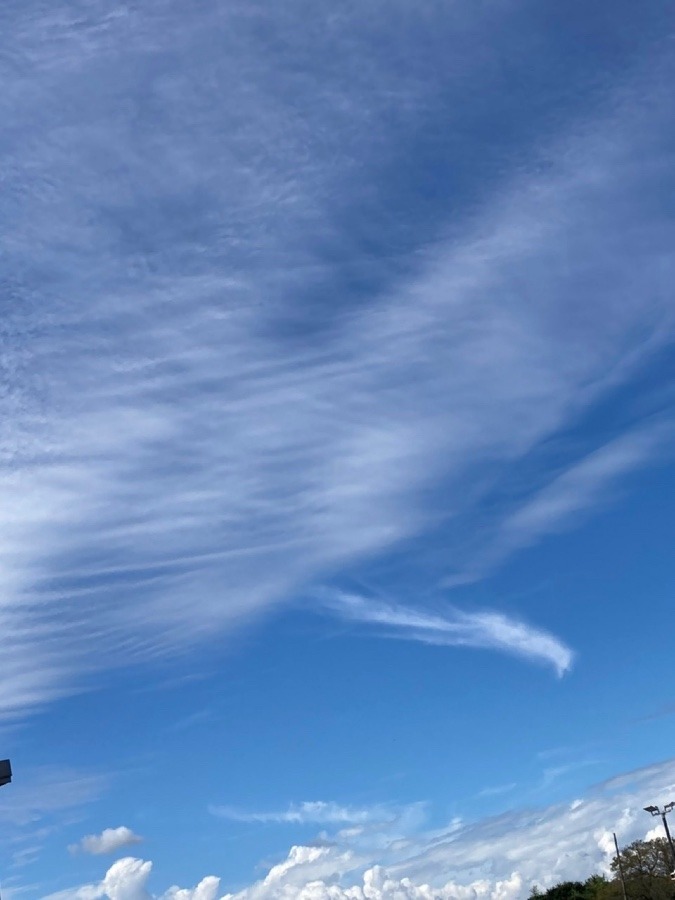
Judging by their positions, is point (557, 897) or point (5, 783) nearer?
point (5, 783)

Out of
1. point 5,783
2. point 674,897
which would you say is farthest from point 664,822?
point 5,783

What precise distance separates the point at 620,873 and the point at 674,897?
10.4m

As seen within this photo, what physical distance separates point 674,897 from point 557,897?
60.9 meters

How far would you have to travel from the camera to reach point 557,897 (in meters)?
184

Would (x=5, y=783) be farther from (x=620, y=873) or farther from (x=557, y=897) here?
(x=557, y=897)

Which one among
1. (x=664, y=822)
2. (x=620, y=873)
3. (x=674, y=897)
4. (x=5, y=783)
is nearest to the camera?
(x=5, y=783)

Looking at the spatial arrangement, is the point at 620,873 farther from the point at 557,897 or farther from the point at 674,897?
the point at 557,897

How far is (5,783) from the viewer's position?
37.6 meters

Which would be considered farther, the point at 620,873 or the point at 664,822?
the point at 620,873

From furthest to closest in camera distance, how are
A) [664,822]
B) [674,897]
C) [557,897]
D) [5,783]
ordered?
[557,897] < [674,897] < [664,822] < [5,783]

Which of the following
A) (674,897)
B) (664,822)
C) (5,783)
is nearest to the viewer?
(5,783)

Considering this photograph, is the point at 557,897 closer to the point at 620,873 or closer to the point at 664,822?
the point at 620,873

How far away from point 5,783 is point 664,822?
283ft

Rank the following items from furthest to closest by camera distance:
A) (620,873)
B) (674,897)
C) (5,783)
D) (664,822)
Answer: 1. (620,873)
2. (674,897)
3. (664,822)
4. (5,783)
